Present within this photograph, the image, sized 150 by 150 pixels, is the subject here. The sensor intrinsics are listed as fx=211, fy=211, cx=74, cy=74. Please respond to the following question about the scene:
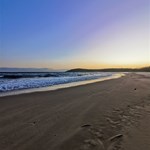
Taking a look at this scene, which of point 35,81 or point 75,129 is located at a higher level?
point 75,129

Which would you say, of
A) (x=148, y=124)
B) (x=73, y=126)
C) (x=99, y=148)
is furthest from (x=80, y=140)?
(x=148, y=124)

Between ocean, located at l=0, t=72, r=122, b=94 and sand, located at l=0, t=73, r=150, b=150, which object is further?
ocean, located at l=0, t=72, r=122, b=94

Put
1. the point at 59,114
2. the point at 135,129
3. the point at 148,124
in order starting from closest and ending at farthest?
the point at 135,129 < the point at 148,124 < the point at 59,114

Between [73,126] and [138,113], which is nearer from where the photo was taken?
[73,126]

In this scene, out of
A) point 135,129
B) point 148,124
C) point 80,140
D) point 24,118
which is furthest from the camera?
point 24,118

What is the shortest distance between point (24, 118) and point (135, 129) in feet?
11.3

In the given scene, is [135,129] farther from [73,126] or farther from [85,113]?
[85,113]

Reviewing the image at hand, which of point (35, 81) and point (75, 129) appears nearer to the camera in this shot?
point (75, 129)

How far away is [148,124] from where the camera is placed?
6125 mm

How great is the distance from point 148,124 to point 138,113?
1.45 metres

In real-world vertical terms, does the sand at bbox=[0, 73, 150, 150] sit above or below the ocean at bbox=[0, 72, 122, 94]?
above

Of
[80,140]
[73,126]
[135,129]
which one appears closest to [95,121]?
[73,126]

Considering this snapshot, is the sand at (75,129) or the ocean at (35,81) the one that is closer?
the sand at (75,129)

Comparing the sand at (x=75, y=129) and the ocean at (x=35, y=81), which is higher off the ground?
the sand at (x=75, y=129)
